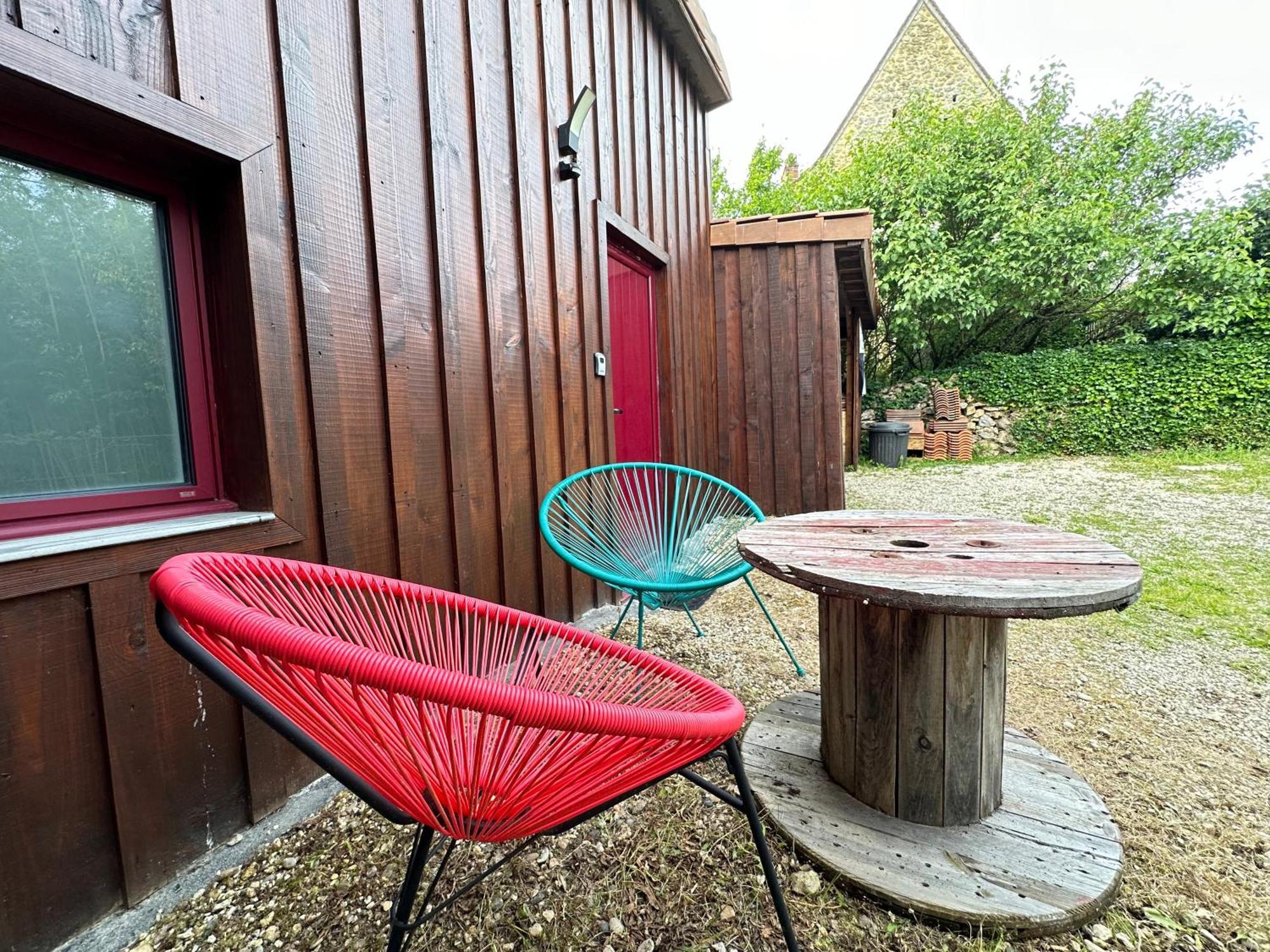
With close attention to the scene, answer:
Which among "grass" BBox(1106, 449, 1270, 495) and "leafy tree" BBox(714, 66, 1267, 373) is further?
"leafy tree" BBox(714, 66, 1267, 373)

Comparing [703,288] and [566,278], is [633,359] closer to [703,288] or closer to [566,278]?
[566,278]

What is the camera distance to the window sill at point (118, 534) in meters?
0.85

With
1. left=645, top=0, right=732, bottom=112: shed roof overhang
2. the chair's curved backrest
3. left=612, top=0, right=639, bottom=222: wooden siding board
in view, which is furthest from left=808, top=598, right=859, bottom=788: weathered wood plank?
left=645, top=0, right=732, bottom=112: shed roof overhang

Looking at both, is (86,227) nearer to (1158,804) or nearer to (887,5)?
(1158,804)

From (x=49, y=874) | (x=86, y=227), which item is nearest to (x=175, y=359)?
(x=86, y=227)

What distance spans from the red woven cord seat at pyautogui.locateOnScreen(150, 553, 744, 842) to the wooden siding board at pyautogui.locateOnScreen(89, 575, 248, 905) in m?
0.40

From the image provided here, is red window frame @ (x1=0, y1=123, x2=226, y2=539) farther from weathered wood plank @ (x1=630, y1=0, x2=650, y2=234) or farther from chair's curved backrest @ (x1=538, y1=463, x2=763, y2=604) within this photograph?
weathered wood plank @ (x1=630, y1=0, x2=650, y2=234)

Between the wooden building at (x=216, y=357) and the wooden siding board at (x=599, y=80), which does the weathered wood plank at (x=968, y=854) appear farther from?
the wooden siding board at (x=599, y=80)

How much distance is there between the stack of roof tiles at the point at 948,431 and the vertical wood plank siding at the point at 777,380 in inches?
232

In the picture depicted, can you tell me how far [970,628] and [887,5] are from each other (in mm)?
19722

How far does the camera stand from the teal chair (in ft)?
6.32

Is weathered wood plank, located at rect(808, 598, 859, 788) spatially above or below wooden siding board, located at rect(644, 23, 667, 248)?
below

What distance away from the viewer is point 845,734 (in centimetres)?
124

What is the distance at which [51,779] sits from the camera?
35.4 inches
